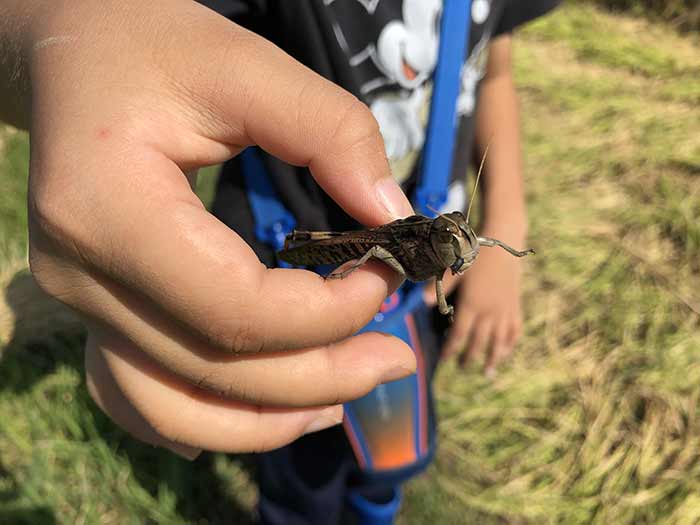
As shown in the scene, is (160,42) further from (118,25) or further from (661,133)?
(661,133)

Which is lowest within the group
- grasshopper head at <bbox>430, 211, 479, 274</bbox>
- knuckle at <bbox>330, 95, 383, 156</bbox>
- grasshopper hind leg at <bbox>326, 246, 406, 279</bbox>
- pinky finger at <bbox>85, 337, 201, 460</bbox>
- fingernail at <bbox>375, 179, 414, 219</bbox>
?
pinky finger at <bbox>85, 337, 201, 460</bbox>

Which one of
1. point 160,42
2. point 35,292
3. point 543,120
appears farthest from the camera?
point 543,120

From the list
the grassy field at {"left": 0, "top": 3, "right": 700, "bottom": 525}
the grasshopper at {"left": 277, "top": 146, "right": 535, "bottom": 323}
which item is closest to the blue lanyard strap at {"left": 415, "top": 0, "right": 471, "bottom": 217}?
the grasshopper at {"left": 277, "top": 146, "right": 535, "bottom": 323}

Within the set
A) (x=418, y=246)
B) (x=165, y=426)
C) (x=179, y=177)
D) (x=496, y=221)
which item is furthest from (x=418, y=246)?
(x=496, y=221)

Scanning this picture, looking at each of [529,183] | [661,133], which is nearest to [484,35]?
[529,183]

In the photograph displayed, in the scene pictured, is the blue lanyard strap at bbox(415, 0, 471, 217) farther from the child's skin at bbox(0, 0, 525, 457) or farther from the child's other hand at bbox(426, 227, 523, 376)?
the child's skin at bbox(0, 0, 525, 457)
